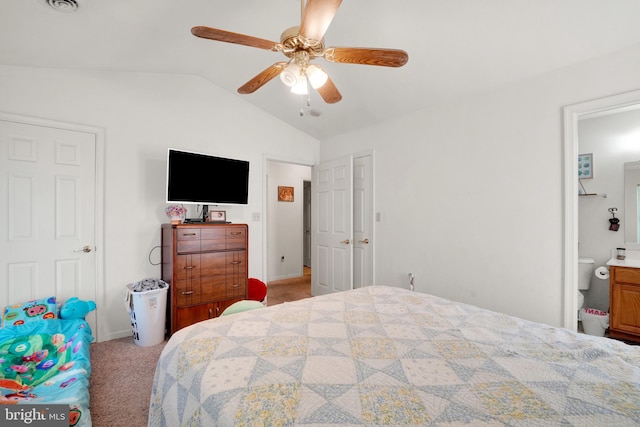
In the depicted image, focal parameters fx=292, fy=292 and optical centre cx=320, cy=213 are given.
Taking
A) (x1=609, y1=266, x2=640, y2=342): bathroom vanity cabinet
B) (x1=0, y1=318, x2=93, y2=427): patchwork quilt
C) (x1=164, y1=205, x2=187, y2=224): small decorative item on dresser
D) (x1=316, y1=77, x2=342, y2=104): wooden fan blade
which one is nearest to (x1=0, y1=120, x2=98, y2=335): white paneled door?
(x1=0, y1=318, x2=93, y2=427): patchwork quilt

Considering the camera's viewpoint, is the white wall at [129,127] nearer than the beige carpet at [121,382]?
No

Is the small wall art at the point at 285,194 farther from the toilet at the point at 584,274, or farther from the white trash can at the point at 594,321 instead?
the white trash can at the point at 594,321

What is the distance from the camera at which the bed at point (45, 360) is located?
5.24ft

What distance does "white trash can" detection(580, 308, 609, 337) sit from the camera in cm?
269

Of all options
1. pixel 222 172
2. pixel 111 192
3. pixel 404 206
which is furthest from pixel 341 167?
pixel 111 192

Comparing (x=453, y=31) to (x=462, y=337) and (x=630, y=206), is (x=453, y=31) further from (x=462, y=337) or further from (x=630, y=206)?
(x=630, y=206)

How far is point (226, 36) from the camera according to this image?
1.55 m

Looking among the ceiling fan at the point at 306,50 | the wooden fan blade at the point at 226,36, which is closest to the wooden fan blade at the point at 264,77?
the ceiling fan at the point at 306,50

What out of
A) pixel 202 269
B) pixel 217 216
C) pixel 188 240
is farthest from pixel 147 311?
pixel 217 216

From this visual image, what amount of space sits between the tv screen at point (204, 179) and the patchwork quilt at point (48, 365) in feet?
4.23

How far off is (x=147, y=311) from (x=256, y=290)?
3.73 ft

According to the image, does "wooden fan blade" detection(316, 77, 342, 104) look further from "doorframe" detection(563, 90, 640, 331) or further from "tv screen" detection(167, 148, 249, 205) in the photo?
"doorframe" detection(563, 90, 640, 331)

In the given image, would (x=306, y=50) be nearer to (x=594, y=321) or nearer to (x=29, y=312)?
(x=29, y=312)

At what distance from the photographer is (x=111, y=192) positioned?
2.83m
